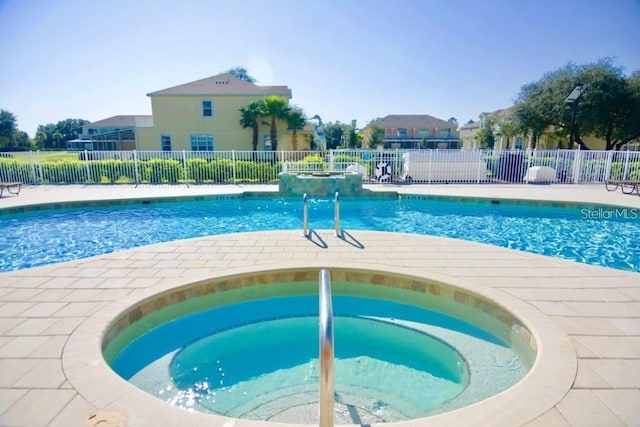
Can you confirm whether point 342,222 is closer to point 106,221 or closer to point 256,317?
point 256,317

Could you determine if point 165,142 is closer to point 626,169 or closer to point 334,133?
point 626,169

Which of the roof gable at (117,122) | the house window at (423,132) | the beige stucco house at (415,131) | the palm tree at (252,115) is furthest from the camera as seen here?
the house window at (423,132)

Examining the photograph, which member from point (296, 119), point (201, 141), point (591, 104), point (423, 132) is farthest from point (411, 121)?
point (201, 141)

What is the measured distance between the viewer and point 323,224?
8461 mm

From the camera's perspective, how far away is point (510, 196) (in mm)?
10797

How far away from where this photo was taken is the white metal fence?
46.3 ft

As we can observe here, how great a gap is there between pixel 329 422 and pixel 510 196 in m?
10.8

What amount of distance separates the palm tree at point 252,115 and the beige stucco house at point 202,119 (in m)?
0.47

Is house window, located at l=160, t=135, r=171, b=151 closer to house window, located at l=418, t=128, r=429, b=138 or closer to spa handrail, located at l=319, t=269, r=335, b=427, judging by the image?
spa handrail, located at l=319, t=269, r=335, b=427

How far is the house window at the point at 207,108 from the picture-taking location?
2223 centimetres

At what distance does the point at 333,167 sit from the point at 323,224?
6425mm

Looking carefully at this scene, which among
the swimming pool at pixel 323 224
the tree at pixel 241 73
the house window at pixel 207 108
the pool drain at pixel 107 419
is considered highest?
the tree at pixel 241 73

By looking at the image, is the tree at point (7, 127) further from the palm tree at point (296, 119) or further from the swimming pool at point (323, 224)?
the swimming pool at point (323, 224)

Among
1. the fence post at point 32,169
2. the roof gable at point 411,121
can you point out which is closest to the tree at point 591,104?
the fence post at point 32,169
